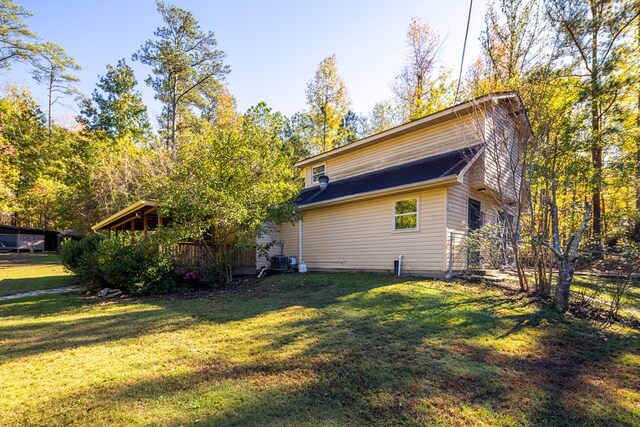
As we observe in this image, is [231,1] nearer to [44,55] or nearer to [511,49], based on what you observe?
[511,49]

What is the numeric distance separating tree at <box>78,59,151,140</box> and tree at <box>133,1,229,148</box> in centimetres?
198

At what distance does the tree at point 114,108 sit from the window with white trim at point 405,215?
2253 centimetres

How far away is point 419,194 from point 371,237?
220 cm

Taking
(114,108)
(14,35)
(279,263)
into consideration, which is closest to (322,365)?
(279,263)

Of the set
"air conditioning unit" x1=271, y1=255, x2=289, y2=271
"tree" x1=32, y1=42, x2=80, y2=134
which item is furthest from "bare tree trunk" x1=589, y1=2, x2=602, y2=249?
"tree" x1=32, y1=42, x2=80, y2=134

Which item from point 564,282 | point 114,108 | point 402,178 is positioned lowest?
point 564,282

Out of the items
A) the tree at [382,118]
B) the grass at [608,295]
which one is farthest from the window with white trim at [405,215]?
the tree at [382,118]

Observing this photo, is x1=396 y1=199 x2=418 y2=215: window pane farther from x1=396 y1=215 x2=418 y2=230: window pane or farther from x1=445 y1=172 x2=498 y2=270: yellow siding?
x1=445 y1=172 x2=498 y2=270: yellow siding

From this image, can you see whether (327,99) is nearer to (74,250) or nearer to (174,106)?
(174,106)

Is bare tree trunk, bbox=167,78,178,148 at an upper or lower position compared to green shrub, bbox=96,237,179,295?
upper

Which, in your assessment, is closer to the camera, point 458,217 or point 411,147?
point 458,217

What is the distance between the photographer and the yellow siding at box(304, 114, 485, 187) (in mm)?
9904

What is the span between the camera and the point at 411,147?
11719 millimetres

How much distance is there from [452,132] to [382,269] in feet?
16.6
